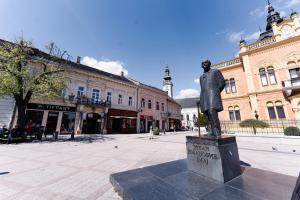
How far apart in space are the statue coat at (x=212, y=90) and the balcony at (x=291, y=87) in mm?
18737

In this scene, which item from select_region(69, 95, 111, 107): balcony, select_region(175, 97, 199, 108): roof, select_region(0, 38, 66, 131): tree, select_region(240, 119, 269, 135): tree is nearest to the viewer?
select_region(0, 38, 66, 131): tree

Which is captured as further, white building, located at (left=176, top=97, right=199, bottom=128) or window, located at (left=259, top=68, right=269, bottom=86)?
white building, located at (left=176, top=97, right=199, bottom=128)

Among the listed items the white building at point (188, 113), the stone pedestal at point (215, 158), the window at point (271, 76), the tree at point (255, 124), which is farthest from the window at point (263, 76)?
the white building at point (188, 113)

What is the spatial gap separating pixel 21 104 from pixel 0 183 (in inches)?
450

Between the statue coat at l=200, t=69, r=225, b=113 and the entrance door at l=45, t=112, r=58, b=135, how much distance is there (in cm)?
1985

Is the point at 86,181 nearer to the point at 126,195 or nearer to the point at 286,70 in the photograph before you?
the point at 126,195

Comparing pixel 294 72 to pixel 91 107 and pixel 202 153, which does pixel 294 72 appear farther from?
pixel 91 107

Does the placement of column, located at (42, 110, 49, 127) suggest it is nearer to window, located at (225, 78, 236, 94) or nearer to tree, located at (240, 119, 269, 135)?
tree, located at (240, 119, 269, 135)

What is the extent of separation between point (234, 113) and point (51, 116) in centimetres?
2568

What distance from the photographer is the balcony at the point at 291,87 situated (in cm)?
1694

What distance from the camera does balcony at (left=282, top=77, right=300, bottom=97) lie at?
16.9m

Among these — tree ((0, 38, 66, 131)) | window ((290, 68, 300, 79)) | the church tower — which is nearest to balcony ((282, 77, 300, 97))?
window ((290, 68, 300, 79))

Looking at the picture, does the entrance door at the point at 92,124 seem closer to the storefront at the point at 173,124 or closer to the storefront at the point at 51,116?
the storefront at the point at 51,116

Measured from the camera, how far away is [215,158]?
12.0ft
